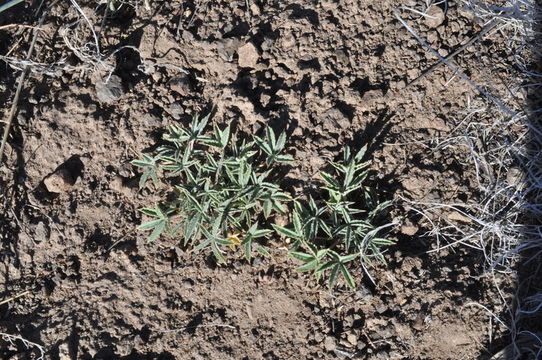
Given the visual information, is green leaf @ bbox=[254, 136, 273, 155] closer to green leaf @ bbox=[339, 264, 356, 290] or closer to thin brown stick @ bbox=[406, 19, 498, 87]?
green leaf @ bbox=[339, 264, 356, 290]

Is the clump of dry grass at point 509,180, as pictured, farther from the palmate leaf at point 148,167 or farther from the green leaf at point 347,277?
the palmate leaf at point 148,167

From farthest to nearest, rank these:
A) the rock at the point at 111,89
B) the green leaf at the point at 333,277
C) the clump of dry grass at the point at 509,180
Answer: the rock at the point at 111,89 < the clump of dry grass at the point at 509,180 < the green leaf at the point at 333,277

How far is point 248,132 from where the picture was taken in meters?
2.60

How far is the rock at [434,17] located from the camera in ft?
8.72

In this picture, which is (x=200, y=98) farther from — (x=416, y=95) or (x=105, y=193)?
(x=416, y=95)

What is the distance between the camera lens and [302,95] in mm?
2596

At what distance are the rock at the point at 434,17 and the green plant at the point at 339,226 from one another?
72 centimetres

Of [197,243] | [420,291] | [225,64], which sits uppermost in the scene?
[225,64]

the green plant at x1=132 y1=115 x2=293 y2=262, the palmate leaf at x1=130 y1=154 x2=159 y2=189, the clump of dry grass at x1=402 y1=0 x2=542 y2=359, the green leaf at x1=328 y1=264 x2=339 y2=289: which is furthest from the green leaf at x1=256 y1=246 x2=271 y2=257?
the clump of dry grass at x1=402 y1=0 x2=542 y2=359

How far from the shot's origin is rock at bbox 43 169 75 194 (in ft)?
8.69

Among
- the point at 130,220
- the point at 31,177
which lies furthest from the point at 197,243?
the point at 31,177

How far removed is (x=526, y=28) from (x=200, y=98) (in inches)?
61.2

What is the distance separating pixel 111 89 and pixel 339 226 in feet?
4.15

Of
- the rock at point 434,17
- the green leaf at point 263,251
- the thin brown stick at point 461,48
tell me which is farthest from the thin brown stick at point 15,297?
the rock at point 434,17
